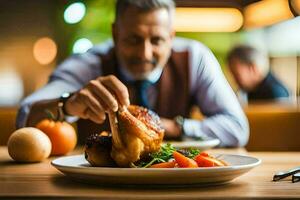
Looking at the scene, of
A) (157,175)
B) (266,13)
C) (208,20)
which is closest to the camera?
(157,175)

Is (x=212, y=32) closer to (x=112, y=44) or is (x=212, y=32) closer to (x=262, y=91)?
(x=262, y=91)

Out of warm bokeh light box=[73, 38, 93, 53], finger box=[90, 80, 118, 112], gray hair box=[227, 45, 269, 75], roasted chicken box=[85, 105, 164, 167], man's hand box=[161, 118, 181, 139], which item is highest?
warm bokeh light box=[73, 38, 93, 53]

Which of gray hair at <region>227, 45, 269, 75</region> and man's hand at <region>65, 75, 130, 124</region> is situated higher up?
gray hair at <region>227, 45, 269, 75</region>

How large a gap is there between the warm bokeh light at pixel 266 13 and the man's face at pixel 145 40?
2492mm

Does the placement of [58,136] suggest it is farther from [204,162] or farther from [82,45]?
[82,45]

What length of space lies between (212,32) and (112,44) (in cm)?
277

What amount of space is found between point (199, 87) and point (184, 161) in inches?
80.1

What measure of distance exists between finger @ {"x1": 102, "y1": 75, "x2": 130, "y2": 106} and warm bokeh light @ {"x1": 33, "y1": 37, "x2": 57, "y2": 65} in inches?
171

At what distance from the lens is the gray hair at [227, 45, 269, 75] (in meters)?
5.61

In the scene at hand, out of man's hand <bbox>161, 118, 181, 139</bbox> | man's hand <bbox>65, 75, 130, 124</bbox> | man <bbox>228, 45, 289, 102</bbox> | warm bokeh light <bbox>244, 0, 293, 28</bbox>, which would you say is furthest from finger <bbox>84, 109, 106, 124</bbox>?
warm bokeh light <bbox>244, 0, 293, 28</bbox>

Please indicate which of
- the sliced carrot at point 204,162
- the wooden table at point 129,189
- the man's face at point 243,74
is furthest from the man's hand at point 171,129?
the man's face at point 243,74

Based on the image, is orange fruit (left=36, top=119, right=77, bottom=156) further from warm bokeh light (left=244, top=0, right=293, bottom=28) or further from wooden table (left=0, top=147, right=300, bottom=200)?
warm bokeh light (left=244, top=0, right=293, bottom=28)

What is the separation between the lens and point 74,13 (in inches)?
224

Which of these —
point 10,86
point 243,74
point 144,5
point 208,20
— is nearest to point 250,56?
point 243,74
